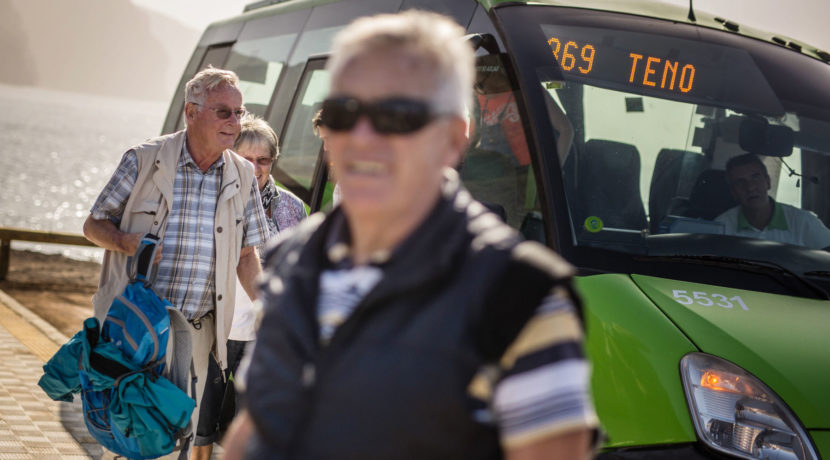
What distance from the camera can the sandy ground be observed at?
11.3 meters

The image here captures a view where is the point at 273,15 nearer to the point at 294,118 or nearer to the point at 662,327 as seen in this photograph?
the point at 294,118

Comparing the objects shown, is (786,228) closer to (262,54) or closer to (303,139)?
(303,139)

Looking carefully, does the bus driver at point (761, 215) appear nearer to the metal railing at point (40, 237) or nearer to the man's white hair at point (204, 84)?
the man's white hair at point (204, 84)

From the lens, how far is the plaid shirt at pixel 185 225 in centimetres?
444

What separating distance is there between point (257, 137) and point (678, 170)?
7.53 ft

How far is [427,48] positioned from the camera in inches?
69.3

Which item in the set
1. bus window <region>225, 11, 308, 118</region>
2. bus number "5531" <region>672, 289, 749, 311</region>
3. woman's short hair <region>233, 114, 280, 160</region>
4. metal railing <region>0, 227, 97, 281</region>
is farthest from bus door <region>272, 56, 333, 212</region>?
metal railing <region>0, 227, 97, 281</region>

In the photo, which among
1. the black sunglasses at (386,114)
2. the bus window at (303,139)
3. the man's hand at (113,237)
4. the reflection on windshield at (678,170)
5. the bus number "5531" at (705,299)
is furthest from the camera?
the bus window at (303,139)

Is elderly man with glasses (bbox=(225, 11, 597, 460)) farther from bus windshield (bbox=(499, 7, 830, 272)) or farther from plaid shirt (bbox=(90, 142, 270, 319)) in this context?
bus windshield (bbox=(499, 7, 830, 272))

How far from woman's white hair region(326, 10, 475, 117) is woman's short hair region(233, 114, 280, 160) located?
3960 mm

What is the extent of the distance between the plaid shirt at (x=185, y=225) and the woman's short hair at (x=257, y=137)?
1114 millimetres

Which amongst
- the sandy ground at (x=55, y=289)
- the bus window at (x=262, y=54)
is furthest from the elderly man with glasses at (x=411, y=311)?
the sandy ground at (x=55, y=289)

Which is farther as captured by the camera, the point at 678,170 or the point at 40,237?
the point at 40,237

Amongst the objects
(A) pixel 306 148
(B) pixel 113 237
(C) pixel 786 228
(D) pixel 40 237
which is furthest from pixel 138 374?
(D) pixel 40 237
